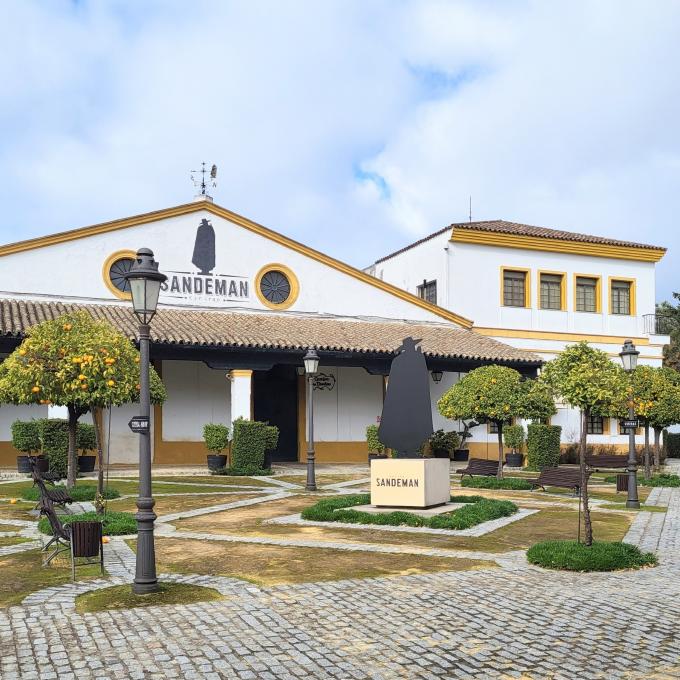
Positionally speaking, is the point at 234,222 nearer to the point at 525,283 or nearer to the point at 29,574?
the point at 525,283

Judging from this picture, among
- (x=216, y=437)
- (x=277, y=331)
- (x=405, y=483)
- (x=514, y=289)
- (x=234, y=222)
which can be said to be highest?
(x=234, y=222)

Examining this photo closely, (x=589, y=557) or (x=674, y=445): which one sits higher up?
(x=589, y=557)

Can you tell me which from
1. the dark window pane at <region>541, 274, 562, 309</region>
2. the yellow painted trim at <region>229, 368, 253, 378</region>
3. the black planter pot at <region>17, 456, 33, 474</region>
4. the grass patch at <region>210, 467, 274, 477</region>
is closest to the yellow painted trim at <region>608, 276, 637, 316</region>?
the dark window pane at <region>541, 274, 562, 309</region>

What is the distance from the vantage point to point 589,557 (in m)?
8.63

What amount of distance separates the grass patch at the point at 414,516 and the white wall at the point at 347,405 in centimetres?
1269

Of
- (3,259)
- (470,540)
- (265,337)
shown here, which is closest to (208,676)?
(470,540)

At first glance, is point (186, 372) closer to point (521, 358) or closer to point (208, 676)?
point (521, 358)

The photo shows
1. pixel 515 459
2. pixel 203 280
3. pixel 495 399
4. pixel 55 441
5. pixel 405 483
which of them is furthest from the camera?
pixel 515 459

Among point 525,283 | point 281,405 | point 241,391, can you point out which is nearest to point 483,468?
point 241,391

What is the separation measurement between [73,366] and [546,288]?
20707mm

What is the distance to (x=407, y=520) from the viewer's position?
38.6ft

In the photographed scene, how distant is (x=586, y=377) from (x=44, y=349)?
8.15m

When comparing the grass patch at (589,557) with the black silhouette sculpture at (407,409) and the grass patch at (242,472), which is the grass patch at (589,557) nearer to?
the black silhouette sculpture at (407,409)

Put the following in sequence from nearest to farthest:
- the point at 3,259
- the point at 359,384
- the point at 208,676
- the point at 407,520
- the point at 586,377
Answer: the point at 208,676 → the point at 586,377 → the point at 407,520 → the point at 3,259 → the point at 359,384
